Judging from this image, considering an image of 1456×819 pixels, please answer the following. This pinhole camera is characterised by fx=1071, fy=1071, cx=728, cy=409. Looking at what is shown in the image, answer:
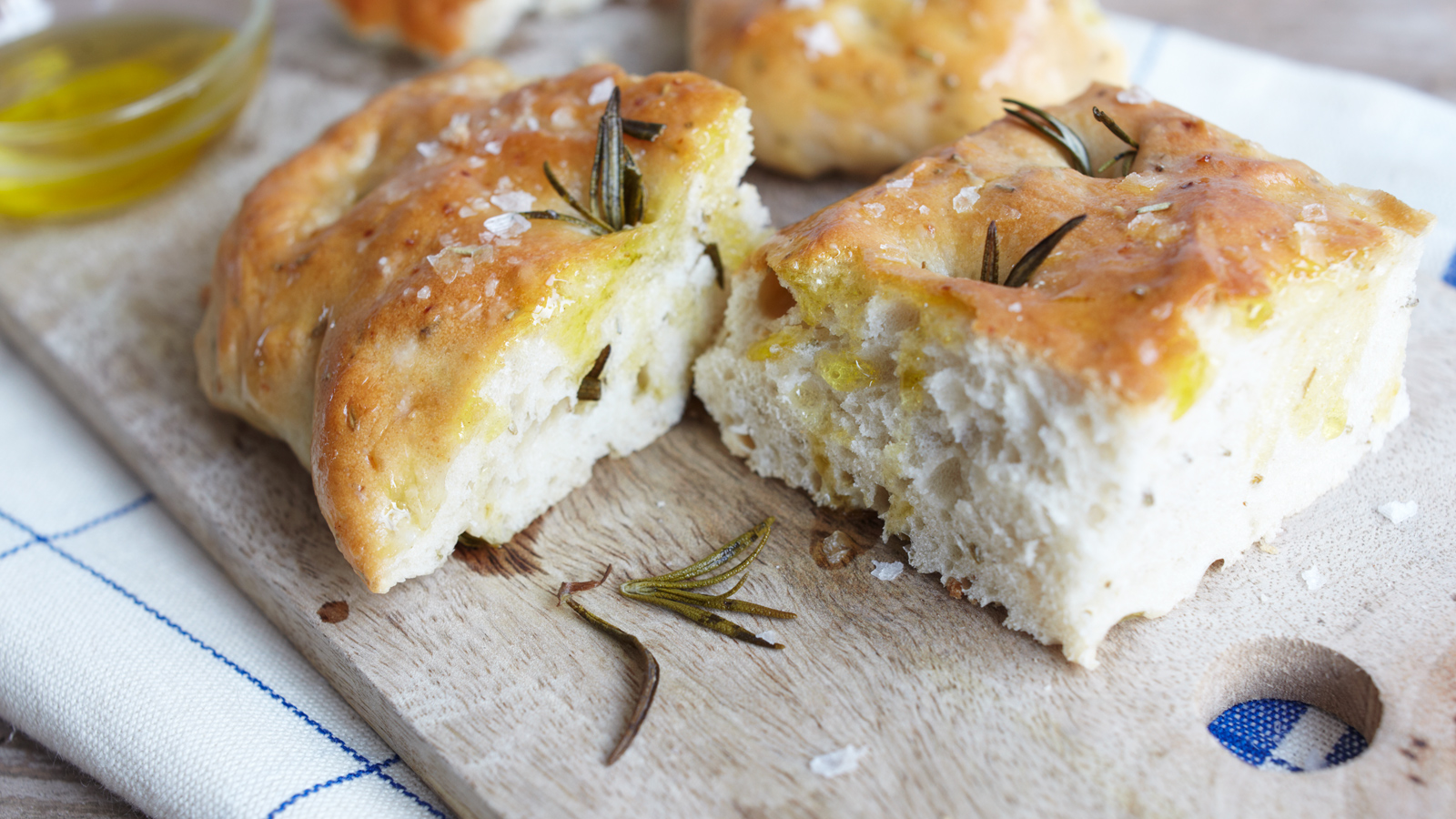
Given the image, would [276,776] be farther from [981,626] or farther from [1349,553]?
[1349,553]

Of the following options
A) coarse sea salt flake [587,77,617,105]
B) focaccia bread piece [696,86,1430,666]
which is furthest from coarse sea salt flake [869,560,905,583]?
coarse sea salt flake [587,77,617,105]

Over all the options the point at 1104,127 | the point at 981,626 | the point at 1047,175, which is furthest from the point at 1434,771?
the point at 1104,127

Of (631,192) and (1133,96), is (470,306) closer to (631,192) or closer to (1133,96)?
(631,192)

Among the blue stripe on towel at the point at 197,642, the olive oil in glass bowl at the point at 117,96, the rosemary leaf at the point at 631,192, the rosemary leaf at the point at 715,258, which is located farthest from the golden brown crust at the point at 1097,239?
the olive oil in glass bowl at the point at 117,96

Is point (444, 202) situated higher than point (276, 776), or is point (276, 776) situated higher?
Result: point (444, 202)

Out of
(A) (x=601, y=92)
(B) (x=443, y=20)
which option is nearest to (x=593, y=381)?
(A) (x=601, y=92)

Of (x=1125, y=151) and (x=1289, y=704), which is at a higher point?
(x=1125, y=151)

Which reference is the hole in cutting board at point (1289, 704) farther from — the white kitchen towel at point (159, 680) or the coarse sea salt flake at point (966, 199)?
the white kitchen towel at point (159, 680)
